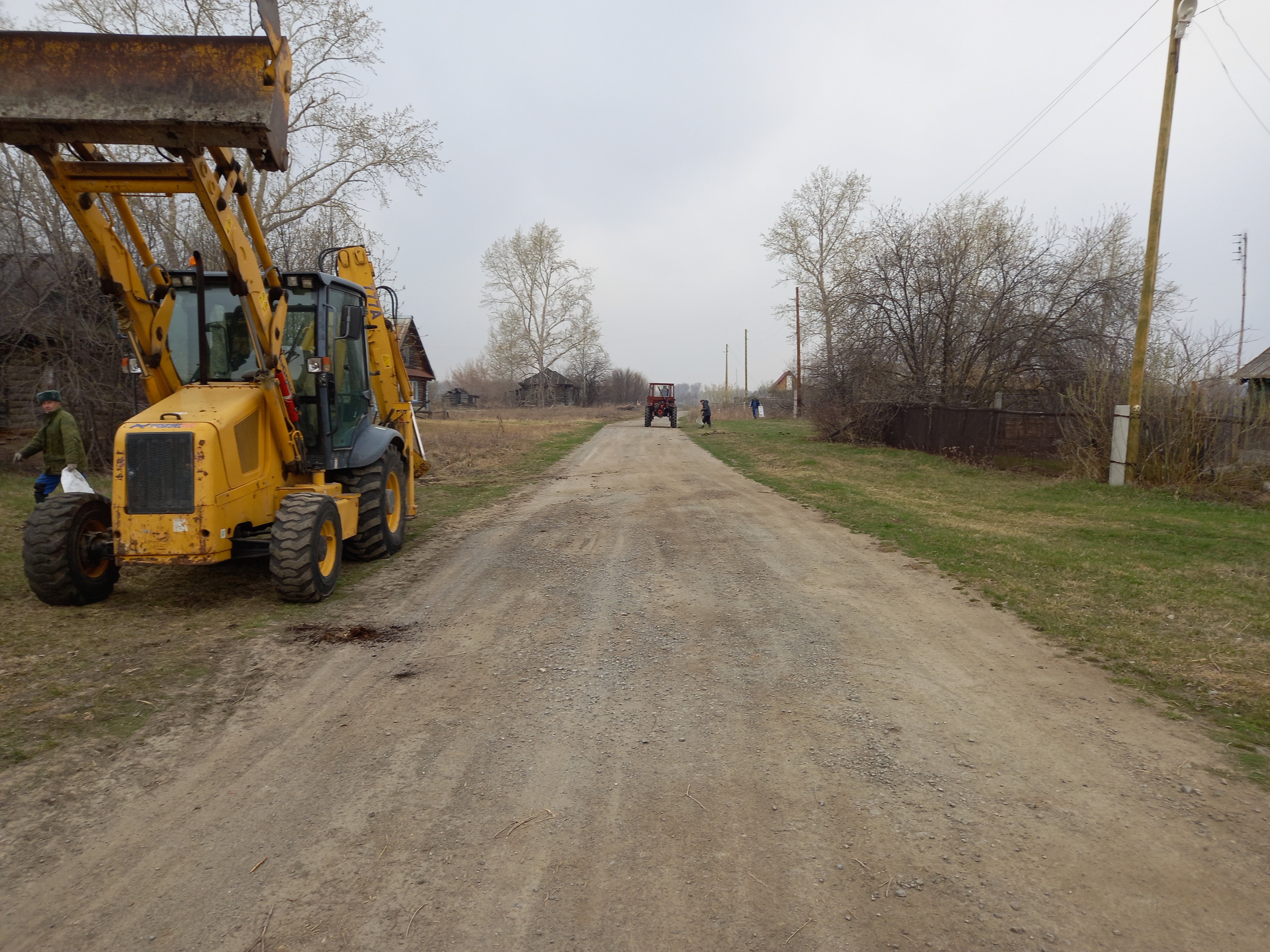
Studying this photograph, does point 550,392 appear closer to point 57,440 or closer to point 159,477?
point 57,440

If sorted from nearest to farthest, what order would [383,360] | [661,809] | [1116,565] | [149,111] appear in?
[661,809], [149,111], [1116,565], [383,360]

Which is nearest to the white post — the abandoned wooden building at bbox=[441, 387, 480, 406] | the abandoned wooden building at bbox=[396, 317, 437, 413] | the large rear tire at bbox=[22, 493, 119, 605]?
the large rear tire at bbox=[22, 493, 119, 605]

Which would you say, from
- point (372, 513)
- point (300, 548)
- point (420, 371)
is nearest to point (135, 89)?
point (300, 548)

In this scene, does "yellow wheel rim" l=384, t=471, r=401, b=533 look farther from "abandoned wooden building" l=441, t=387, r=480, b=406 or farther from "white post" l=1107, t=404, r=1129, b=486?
"abandoned wooden building" l=441, t=387, r=480, b=406

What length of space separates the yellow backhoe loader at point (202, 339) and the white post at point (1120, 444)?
1282 cm

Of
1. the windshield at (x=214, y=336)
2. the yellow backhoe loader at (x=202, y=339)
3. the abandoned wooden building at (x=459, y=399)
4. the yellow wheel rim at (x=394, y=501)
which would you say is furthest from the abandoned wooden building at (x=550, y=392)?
the windshield at (x=214, y=336)

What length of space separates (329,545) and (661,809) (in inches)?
180

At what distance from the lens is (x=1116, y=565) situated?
7.58 metres

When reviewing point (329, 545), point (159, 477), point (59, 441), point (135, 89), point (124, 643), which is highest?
point (135, 89)

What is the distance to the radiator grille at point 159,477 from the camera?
5.68 meters

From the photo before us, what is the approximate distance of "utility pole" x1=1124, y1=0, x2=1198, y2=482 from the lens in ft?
42.1

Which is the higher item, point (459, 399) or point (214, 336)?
point (459, 399)

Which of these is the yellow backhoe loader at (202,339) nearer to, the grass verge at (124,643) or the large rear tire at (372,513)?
the large rear tire at (372,513)

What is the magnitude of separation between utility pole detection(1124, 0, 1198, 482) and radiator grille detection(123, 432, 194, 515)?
14.5 meters
